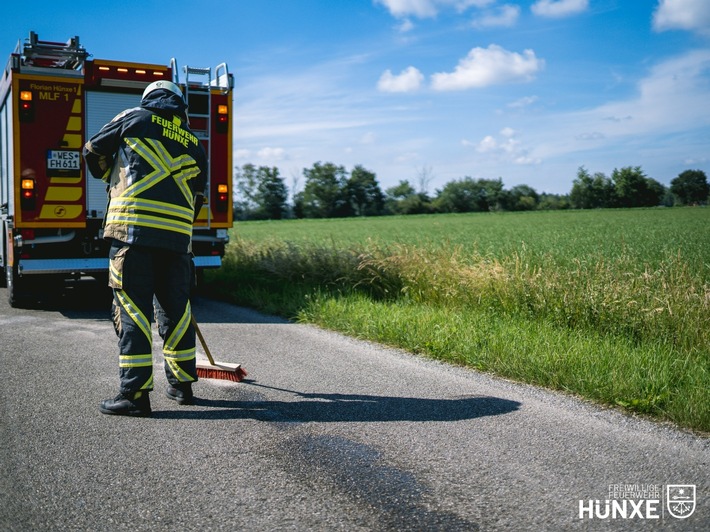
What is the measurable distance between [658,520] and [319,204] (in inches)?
3503

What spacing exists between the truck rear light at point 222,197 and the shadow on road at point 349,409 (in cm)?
573

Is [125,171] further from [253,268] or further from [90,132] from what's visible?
[253,268]

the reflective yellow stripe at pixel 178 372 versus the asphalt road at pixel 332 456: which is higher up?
the reflective yellow stripe at pixel 178 372

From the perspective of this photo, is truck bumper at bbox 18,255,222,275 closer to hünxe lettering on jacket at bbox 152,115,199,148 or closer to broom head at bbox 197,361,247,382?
broom head at bbox 197,361,247,382

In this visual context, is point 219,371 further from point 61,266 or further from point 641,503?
point 61,266

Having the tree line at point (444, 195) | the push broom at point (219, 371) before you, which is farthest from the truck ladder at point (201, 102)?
the tree line at point (444, 195)

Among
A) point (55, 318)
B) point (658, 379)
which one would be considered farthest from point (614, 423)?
point (55, 318)

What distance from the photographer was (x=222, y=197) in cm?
1015

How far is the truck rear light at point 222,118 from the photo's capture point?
32.6 ft

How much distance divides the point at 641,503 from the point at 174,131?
3708mm

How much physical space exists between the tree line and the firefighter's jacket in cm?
7368

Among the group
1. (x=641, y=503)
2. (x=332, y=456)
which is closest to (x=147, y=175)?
(x=332, y=456)

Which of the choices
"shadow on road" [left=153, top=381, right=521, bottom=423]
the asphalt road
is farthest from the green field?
"shadow on road" [left=153, top=381, right=521, bottom=423]

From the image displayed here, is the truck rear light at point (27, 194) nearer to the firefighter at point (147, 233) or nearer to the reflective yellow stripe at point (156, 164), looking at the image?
the firefighter at point (147, 233)
